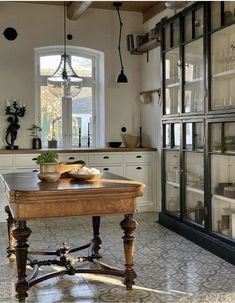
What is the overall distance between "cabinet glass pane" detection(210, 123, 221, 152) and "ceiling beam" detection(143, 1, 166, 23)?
246cm

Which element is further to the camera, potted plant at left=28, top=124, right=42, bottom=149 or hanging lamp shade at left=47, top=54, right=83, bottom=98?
potted plant at left=28, top=124, right=42, bottom=149

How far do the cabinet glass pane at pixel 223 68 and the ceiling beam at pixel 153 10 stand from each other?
6.43ft

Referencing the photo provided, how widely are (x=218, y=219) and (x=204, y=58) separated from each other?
1.65 meters

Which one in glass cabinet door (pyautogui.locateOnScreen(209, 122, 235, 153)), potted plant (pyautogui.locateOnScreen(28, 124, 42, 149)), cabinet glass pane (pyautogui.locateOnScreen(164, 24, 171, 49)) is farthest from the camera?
potted plant (pyautogui.locateOnScreen(28, 124, 42, 149))

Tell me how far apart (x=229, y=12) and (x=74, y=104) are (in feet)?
10.9

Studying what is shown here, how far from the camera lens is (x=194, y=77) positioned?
180 inches

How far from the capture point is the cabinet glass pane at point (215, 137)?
158 inches

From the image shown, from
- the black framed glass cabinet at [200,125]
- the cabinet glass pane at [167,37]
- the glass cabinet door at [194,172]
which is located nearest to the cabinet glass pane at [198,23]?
the black framed glass cabinet at [200,125]

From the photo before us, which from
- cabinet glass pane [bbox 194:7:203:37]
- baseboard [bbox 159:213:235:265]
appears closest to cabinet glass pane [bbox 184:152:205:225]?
baseboard [bbox 159:213:235:265]

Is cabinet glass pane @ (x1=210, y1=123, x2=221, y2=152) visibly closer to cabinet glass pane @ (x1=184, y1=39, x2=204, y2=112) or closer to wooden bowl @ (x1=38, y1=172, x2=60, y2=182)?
cabinet glass pane @ (x1=184, y1=39, x2=204, y2=112)

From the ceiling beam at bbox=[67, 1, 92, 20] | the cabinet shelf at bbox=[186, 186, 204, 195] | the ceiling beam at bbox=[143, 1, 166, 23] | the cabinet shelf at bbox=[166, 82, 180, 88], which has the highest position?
the ceiling beam at bbox=[143, 1, 166, 23]

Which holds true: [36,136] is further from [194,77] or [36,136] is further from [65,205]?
[65,205]

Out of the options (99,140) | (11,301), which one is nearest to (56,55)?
(99,140)

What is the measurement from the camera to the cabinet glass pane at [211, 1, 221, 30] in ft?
13.1
